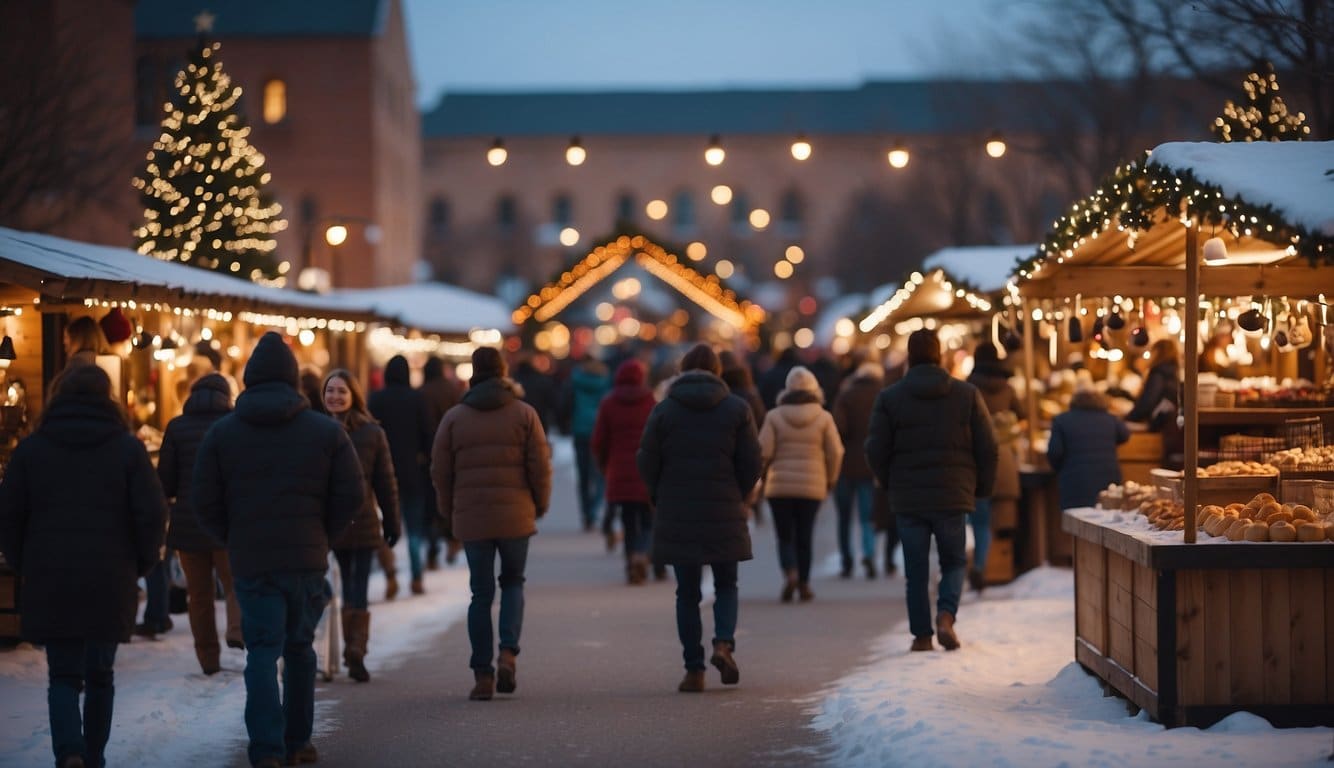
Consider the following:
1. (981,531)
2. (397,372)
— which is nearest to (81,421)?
(397,372)

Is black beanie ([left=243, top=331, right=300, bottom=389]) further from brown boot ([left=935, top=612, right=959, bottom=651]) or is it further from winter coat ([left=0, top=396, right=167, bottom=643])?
brown boot ([left=935, top=612, right=959, bottom=651])

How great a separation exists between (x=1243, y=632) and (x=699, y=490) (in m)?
3.12

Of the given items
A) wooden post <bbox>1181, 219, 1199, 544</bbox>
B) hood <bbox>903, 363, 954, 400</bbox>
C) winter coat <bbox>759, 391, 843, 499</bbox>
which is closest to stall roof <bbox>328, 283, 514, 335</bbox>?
winter coat <bbox>759, 391, 843, 499</bbox>

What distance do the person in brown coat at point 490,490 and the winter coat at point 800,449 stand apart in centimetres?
472

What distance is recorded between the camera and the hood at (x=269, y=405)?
323 inches

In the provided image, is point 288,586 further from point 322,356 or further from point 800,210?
point 800,210

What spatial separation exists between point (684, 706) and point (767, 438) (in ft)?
17.0

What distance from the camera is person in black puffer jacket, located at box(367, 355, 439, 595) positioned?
15.9 m

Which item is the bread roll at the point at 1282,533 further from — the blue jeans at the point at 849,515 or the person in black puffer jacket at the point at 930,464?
the blue jeans at the point at 849,515

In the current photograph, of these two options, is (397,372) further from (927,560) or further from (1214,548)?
(1214,548)

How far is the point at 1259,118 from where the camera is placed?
15469 millimetres

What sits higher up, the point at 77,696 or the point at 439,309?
the point at 439,309

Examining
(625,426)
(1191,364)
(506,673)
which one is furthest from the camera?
(625,426)

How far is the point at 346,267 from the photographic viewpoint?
58781mm
